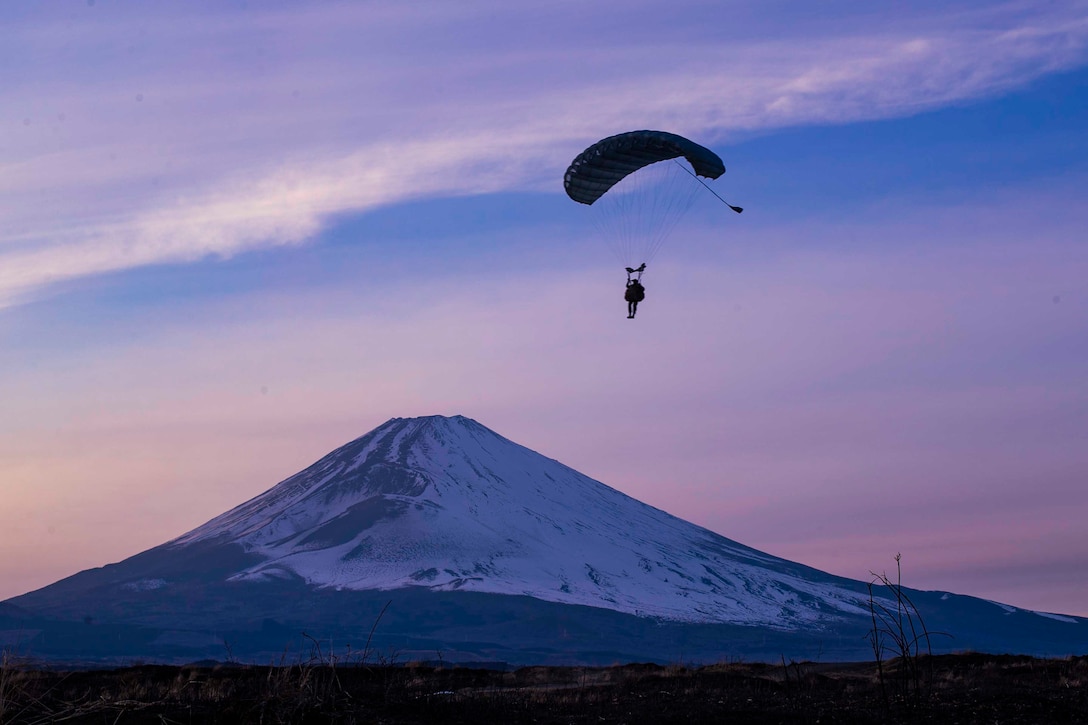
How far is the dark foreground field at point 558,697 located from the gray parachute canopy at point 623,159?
47.5 ft

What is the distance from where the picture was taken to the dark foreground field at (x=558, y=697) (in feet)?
48.4

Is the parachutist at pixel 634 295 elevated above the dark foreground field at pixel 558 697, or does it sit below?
above

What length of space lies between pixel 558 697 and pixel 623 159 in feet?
61.1

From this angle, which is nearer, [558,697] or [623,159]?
[558,697]

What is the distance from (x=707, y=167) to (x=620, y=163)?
2740 mm

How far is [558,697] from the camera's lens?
77.9 feet

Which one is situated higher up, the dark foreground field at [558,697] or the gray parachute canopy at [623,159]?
the gray parachute canopy at [623,159]

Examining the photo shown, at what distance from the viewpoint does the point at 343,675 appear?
91.2ft

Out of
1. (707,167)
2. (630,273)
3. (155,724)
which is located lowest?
(155,724)

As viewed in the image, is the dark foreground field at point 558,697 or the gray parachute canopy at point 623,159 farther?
the gray parachute canopy at point 623,159

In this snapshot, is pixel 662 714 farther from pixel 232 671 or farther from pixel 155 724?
pixel 232 671

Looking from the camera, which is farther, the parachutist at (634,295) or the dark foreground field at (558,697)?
the parachutist at (634,295)

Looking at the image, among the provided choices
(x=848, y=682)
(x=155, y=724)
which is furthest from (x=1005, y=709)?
(x=155, y=724)

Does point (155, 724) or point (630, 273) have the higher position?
Result: point (630, 273)
